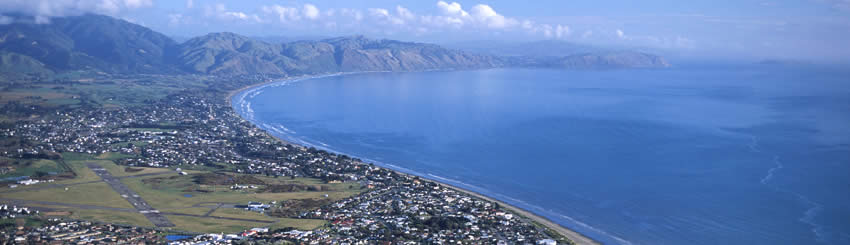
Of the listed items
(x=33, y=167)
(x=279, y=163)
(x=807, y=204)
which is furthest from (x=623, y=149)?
(x=33, y=167)

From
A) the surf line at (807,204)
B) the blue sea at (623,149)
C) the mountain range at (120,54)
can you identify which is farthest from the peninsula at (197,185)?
the mountain range at (120,54)

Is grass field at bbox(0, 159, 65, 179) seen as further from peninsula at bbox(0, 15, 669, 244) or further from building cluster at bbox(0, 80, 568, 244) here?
building cluster at bbox(0, 80, 568, 244)

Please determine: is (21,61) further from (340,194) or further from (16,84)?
(340,194)

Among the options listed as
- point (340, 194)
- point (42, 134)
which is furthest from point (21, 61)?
point (340, 194)

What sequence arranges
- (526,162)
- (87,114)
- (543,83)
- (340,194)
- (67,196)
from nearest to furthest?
(67,196)
(340,194)
(526,162)
(87,114)
(543,83)

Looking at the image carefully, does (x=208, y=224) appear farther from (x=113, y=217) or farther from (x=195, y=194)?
(x=195, y=194)

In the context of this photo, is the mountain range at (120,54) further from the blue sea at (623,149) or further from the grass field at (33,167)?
the grass field at (33,167)

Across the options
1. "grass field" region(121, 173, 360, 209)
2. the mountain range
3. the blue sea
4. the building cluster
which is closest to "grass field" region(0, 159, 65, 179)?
the building cluster
